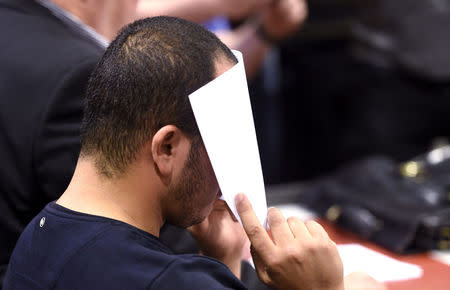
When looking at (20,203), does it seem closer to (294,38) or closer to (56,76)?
(56,76)

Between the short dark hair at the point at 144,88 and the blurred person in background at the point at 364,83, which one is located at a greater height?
the short dark hair at the point at 144,88

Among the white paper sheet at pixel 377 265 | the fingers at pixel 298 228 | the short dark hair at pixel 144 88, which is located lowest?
the white paper sheet at pixel 377 265

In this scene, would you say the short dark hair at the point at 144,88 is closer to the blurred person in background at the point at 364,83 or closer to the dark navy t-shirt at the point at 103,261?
the dark navy t-shirt at the point at 103,261

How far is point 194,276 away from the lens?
0.51 metres

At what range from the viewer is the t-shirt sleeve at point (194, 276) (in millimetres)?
492

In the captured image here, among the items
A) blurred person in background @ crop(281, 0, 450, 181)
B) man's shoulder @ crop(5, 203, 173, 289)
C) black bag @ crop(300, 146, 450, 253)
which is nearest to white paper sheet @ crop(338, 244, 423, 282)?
black bag @ crop(300, 146, 450, 253)

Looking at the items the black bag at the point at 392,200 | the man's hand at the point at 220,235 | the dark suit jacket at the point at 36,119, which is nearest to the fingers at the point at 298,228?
the man's hand at the point at 220,235

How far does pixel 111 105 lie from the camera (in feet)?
1.82

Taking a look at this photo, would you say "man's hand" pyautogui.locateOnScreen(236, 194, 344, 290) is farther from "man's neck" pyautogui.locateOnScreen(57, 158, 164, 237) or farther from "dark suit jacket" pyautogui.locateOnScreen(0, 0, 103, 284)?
"dark suit jacket" pyautogui.locateOnScreen(0, 0, 103, 284)

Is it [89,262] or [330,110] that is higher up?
[89,262]

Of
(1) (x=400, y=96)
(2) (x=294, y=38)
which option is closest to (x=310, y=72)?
(2) (x=294, y=38)

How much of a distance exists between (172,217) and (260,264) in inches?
4.1

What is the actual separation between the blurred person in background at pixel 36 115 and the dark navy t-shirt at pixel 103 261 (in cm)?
12

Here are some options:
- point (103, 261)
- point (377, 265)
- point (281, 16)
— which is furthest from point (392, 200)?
point (103, 261)
